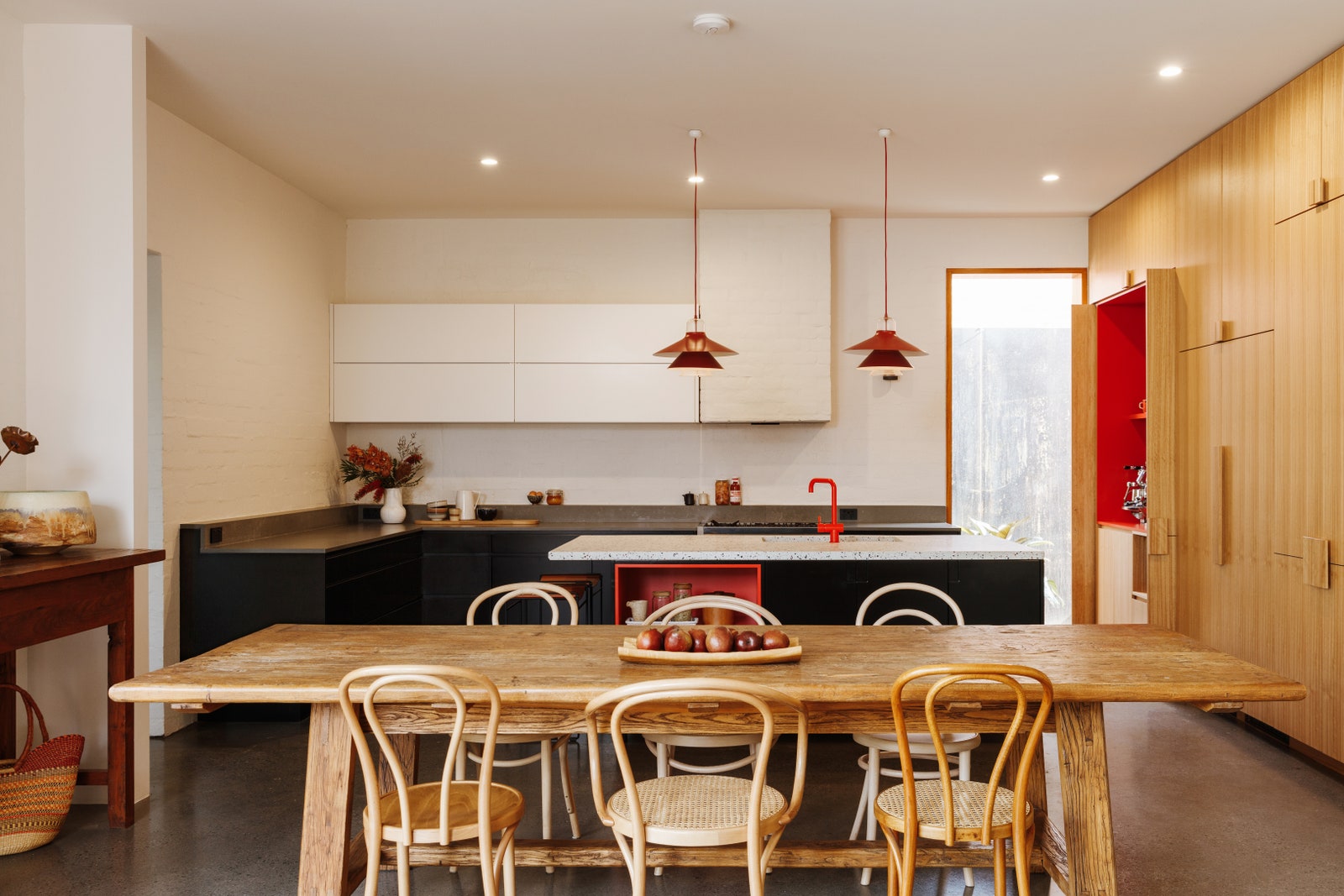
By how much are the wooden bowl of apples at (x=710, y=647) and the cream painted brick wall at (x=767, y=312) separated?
11.9 ft

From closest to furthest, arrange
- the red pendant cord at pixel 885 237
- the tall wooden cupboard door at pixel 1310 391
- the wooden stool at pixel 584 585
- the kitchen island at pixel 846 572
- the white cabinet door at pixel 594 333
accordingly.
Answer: the tall wooden cupboard door at pixel 1310 391, the kitchen island at pixel 846 572, the wooden stool at pixel 584 585, the red pendant cord at pixel 885 237, the white cabinet door at pixel 594 333

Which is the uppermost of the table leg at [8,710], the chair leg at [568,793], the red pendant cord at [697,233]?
the red pendant cord at [697,233]

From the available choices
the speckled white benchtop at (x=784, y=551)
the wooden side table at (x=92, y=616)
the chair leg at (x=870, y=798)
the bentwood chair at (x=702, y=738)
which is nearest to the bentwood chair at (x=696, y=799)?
the bentwood chair at (x=702, y=738)

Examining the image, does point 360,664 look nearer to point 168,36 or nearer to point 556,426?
point 168,36

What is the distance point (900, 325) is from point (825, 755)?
3386mm

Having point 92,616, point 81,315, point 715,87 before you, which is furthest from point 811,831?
point 81,315

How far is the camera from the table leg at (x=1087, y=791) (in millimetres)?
2490

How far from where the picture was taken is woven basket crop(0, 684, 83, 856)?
10.3 ft

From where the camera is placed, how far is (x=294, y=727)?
15.4 feet

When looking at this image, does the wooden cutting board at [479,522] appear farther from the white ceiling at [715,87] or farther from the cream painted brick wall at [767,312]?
the white ceiling at [715,87]

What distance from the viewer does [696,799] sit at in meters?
2.45

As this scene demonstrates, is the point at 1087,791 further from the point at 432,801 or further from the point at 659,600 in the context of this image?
the point at 659,600

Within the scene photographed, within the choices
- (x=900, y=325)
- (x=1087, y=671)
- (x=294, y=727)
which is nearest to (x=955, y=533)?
(x=900, y=325)

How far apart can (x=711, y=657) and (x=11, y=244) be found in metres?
3.05
